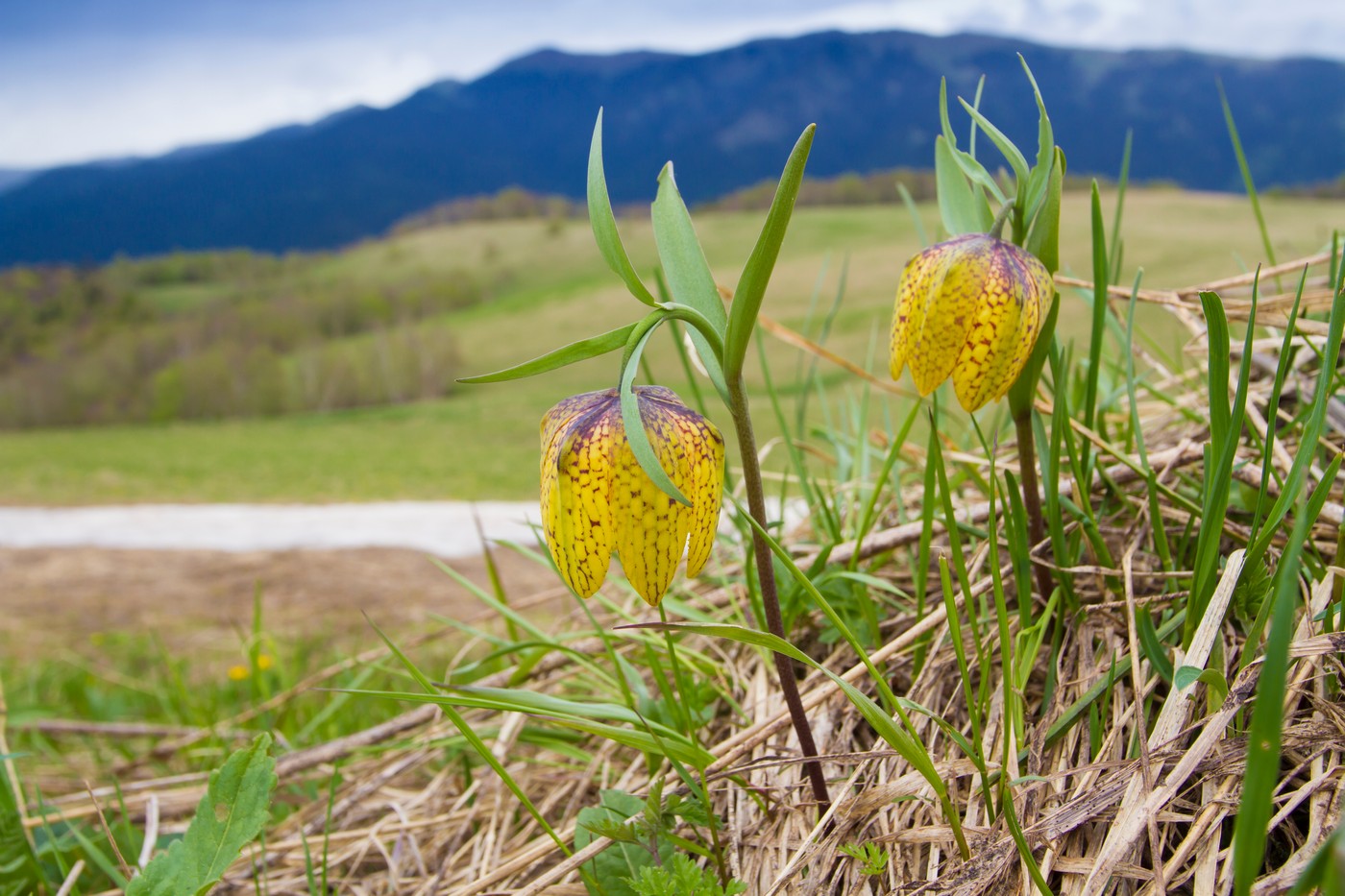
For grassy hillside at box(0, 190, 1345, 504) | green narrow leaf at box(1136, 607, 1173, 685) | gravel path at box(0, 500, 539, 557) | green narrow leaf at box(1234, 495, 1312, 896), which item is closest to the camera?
green narrow leaf at box(1234, 495, 1312, 896)

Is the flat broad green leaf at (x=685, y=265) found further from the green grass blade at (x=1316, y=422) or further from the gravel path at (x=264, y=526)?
the gravel path at (x=264, y=526)

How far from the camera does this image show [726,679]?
100 cm

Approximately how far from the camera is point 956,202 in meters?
0.74

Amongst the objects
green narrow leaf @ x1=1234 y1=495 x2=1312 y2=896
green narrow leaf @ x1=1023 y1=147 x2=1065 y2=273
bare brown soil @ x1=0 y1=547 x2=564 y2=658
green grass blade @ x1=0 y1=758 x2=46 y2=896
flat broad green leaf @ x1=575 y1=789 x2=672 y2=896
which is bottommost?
bare brown soil @ x1=0 y1=547 x2=564 y2=658

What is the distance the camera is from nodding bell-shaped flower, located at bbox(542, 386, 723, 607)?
0.51 m

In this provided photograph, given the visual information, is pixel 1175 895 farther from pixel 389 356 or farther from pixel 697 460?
pixel 389 356

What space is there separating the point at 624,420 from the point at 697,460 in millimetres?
76

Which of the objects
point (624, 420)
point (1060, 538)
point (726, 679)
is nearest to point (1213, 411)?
point (1060, 538)

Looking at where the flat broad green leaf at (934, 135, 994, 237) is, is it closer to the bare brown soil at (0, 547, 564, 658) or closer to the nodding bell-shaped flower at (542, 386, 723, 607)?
the nodding bell-shaped flower at (542, 386, 723, 607)

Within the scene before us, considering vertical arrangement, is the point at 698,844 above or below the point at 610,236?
below

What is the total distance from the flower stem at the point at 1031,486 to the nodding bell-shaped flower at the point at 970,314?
8cm

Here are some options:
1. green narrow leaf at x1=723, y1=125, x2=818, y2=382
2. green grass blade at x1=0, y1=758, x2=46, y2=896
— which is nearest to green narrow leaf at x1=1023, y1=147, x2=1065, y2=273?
green narrow leaf at x1=723, y1=125, x2=818, y2=382

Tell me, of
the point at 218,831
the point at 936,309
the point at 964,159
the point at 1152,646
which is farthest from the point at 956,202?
the point at 218,831

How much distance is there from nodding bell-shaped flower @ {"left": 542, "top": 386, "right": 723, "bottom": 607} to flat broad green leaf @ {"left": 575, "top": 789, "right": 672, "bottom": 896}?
25 cm
